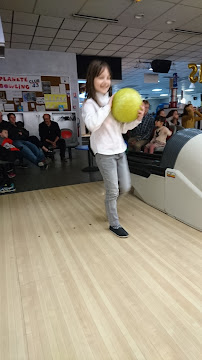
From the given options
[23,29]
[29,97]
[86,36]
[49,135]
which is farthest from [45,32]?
[49,135]

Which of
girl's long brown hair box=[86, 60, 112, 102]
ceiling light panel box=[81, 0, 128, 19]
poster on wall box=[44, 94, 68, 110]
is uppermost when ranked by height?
ceiling light panel box=[81, 0, 128, 19]

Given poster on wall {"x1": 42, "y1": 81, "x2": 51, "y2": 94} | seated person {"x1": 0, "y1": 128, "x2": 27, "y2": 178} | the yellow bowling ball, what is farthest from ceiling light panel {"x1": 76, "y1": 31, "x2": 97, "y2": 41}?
the yellow bowling ball

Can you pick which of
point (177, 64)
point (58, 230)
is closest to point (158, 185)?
point (58, 230)

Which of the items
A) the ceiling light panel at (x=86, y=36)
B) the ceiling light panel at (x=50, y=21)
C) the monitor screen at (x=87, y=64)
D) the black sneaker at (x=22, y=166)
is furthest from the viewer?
the monitor screen at (x=87, y=64)

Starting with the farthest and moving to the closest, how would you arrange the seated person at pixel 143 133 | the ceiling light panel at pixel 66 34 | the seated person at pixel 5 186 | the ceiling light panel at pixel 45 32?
the ceiling light panel at pixel 66 34
the ceiling light panel at pixel 45 32
the seated person at pixel 143 133
the seated person at pixel 5 186

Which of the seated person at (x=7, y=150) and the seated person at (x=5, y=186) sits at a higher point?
the seated person at (x=7, y=150)

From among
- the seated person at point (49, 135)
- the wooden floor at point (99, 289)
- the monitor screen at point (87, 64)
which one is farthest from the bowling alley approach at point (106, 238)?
the monitor screen at point (87, 64)

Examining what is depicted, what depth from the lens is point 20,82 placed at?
669 centimetres

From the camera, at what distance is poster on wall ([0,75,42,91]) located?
6.54 m

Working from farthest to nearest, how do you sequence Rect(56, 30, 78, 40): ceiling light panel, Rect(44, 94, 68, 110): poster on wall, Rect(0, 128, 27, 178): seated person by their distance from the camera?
Rect(44, 94, 68, 110): poster on wall, Rect(56, 30, 78, 40): ceiling light panel, Rect(0, 128, 27, 178): seated person

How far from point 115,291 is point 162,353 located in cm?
43

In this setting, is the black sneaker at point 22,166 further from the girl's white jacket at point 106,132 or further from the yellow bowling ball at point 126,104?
the yellow bowling ball at point 126,104

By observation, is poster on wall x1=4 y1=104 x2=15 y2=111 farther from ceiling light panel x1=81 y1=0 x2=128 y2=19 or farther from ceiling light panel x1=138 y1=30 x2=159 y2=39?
ceiling light panel x1=138 y1=30 x2=159 y2=39

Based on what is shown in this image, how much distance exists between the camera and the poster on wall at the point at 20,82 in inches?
257
